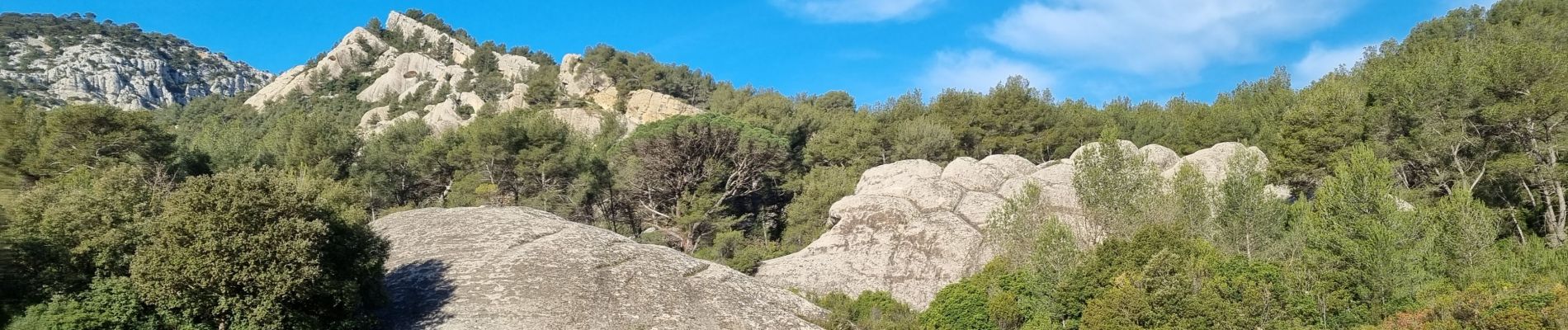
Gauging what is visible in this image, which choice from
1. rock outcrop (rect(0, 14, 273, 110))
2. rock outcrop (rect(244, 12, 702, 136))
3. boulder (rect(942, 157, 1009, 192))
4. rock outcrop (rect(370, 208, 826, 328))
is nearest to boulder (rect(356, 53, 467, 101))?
rock outcrop (rect(244, 12, 702, 136))

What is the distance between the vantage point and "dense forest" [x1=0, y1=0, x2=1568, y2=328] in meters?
22.6

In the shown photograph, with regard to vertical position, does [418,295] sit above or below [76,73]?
below

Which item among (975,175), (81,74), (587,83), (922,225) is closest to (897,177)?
(975,175)

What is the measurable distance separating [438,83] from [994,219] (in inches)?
4418

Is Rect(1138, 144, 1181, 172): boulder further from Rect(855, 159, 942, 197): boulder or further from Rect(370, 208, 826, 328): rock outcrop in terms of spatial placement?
Rect(370, 208, 826, 328): rock outcrop

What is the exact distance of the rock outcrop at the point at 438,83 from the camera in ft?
348

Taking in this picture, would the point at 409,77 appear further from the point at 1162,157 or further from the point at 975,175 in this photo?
the point at 1162,157

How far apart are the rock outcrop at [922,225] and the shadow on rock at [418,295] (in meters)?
16.1

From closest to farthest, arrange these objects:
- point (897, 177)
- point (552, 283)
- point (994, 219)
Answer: point (552, 283), point (994, 219), point (897, 177)

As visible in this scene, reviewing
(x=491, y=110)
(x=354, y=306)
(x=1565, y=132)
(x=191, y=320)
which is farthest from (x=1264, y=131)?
(x=491, y=110)

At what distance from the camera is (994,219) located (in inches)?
1606

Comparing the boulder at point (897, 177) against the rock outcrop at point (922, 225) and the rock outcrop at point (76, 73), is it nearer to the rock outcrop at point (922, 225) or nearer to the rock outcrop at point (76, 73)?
the rock outcrop at point (922, 225)

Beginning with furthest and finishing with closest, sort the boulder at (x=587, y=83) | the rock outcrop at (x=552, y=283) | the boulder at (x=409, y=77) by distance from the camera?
the boulder at (x=409, y=77)
the boulder at (x=587, y=83)
the rock outcrop at (x=552, y=283)

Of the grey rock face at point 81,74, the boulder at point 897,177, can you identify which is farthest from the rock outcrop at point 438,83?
the boulder at point 897,177
